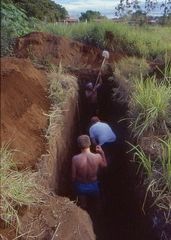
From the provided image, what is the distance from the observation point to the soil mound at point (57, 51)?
446 inches

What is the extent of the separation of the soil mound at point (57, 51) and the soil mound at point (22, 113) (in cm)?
304

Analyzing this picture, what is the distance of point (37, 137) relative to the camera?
23.3 feet

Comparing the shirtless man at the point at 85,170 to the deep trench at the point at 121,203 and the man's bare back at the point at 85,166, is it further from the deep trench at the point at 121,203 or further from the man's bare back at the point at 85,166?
the deep trench at the point at 121,203

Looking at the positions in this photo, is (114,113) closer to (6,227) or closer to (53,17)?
(6,227)

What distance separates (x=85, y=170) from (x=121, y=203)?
1172 mm

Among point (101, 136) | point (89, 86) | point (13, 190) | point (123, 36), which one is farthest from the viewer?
point (123, 36)

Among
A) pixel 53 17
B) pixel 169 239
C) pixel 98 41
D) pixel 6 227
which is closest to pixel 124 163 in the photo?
pixel 169 239

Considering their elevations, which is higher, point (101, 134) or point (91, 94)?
point (91, 94)

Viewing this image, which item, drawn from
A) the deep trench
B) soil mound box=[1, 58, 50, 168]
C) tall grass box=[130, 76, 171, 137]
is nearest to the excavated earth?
soil mound box=[1, 58, 50, 168]

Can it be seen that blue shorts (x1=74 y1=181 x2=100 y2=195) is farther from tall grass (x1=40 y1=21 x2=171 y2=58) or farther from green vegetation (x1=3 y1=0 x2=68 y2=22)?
green vegetation (x1=3 y1=0 x2=68 y2=22)

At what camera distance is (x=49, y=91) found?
877 cm

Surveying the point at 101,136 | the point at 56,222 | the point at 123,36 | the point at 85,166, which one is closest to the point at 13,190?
the point at 56,222

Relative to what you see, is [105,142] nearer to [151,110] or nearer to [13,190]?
[151,110]

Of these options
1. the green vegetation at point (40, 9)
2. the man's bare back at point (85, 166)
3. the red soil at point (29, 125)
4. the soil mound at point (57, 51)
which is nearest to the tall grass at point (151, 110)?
the man's bare back at point (85, 166)
